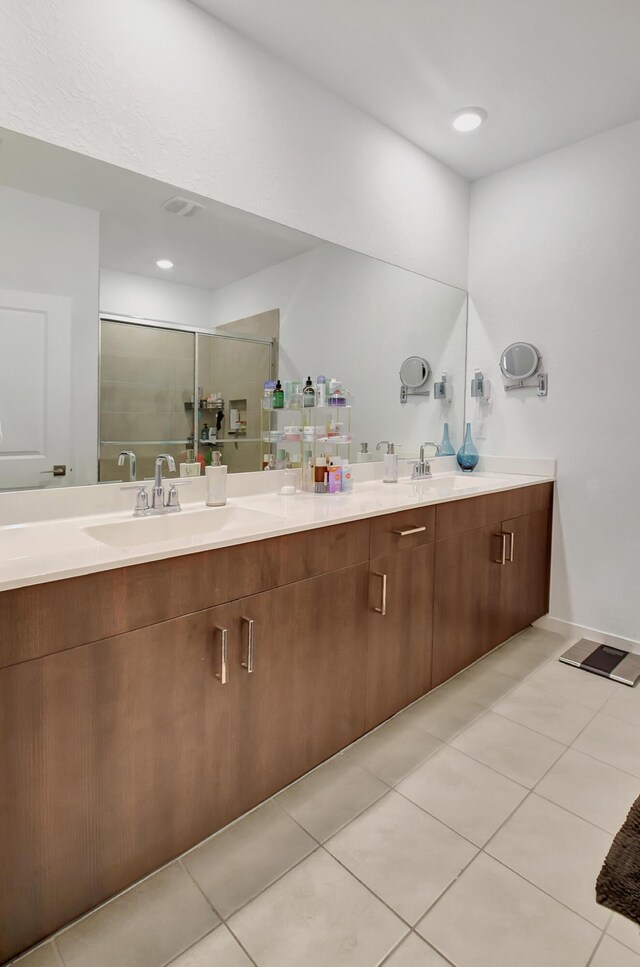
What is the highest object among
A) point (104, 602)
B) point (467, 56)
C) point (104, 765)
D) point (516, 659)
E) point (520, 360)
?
point (467, 56)

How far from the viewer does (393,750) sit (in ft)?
5.83

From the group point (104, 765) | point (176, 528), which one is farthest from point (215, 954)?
point (176, 528)

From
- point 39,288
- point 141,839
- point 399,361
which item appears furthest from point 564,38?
point 141,839

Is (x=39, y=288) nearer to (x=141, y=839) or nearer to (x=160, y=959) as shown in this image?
(x=141, y=839)

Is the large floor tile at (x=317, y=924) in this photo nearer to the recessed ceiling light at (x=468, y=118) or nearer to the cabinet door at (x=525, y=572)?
the cabinet door at (x=525, y=572)

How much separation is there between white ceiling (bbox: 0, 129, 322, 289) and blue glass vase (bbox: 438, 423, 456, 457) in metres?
1.39

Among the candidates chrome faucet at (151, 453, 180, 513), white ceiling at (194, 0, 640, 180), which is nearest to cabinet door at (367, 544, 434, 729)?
chrome faucet at (151, 453, 180, 513)

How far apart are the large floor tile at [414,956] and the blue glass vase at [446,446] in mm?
2242

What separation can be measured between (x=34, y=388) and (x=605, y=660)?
2.61 m

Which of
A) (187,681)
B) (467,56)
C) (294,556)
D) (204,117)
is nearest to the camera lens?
(187,681)

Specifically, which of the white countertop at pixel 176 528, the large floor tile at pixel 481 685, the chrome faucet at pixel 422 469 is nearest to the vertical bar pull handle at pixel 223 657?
the white countertop at pixel 176 528

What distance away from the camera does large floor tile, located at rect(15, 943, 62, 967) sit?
3.46 feet

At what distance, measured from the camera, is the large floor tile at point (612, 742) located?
1.74 meters

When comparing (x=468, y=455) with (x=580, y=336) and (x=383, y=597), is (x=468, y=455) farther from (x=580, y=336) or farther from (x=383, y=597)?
(x=383, y=597)
